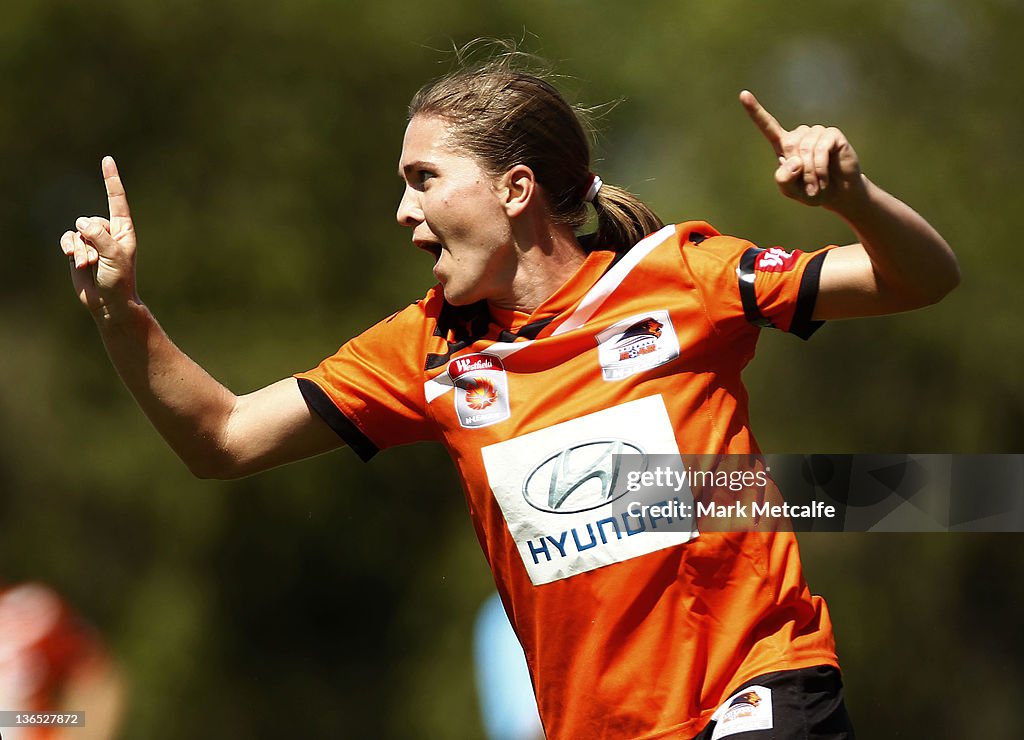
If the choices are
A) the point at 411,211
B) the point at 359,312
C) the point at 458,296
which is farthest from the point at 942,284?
the point at 359,312

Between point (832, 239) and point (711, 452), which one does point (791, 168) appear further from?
point (832, 239)

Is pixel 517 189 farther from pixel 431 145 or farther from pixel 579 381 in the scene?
pixel 579 381

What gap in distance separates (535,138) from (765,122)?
710 millimetres

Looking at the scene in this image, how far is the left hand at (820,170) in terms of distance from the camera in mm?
2734

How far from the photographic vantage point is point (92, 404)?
9.86m

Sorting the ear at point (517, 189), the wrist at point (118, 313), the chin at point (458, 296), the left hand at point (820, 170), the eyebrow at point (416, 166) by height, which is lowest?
the left hand at point (820, 170)

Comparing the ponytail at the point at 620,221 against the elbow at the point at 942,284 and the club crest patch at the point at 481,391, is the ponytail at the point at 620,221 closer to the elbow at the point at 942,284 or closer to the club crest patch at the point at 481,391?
the club crest patch at the point at 481,391

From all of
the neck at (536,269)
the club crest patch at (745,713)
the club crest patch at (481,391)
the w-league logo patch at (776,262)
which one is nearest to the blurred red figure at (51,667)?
the club crest patch at (481,391)

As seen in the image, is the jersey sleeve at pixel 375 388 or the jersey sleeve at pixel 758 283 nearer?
the jersey sleeve at pixel 758 283

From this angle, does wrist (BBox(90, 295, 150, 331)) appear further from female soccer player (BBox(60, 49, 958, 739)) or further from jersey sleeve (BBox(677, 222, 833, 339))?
jersey sleeve (BBox(677, 222, 833, 339))

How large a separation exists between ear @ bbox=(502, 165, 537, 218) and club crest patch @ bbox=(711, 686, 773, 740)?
3.94 ft

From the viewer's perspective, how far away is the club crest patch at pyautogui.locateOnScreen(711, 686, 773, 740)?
9.45 ft

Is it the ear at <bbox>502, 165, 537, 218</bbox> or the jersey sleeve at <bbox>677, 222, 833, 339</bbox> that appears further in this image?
the ear at <bbox>502, 165, 537, 218</bbox>

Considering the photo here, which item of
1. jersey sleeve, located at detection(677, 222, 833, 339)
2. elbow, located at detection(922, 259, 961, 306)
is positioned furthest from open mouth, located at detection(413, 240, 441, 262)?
elbow, located at detection(922, 259, 961, 306)
